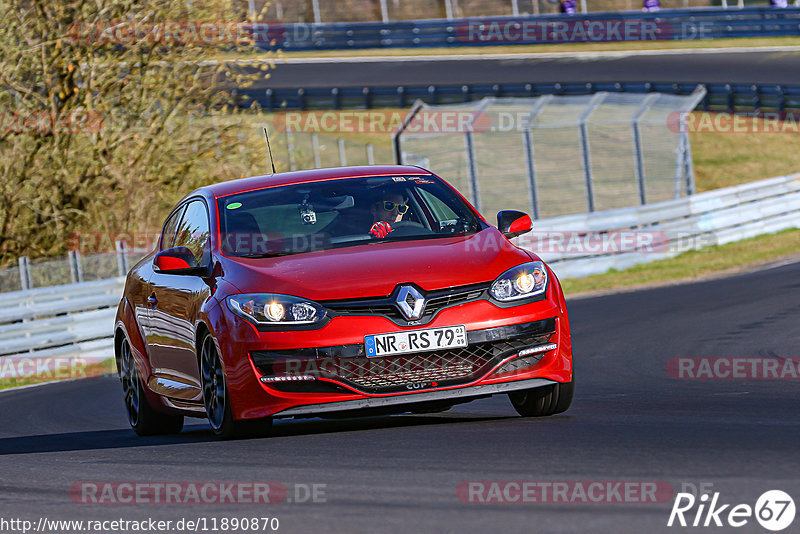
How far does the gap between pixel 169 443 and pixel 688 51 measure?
128 feet

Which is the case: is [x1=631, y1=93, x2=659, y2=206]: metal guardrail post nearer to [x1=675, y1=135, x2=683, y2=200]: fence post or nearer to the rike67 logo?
[x1=675, y1=135, x2=683, y2=200]: fence post

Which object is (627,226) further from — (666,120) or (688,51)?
(688,51)

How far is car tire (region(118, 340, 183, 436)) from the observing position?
963 centimetres

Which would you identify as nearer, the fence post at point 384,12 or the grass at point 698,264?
the grass at point 698,264

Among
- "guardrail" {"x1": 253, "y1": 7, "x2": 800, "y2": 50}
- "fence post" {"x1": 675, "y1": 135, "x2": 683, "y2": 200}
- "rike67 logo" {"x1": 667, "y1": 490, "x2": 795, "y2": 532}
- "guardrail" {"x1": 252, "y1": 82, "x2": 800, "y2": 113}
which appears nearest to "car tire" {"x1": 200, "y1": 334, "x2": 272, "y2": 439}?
"rike67 logo" {"x1": 667, "y1": 490, "x2": 795, "y2": 532}

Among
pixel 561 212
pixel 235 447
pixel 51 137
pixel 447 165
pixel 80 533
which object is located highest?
pixel 80 533

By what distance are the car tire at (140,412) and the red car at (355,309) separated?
878 millimetres

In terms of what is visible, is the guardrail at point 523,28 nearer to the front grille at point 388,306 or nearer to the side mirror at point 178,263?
the side mirror at point 178,263

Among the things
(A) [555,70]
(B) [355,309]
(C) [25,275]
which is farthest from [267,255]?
(A) [555,70]

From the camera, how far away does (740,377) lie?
10.1 meters

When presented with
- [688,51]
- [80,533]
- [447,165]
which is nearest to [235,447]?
[80,533]

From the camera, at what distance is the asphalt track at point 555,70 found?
130ft

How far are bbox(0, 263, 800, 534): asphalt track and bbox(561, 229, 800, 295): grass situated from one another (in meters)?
8.96

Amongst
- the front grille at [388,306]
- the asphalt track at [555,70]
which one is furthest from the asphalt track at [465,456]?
the asphalt track at [555,70]
